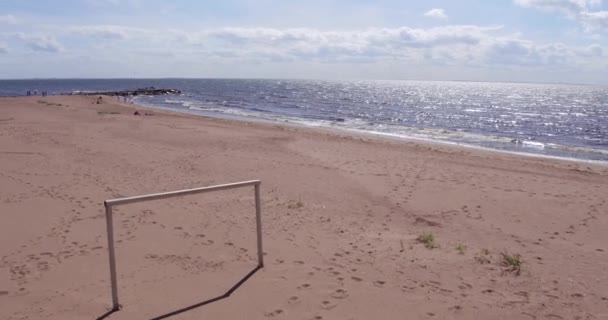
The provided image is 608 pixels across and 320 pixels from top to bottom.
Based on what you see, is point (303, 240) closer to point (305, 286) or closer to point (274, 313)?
point (305, 286)

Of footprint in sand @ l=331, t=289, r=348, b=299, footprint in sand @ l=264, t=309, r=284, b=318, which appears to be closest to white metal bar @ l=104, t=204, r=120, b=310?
footprint in sand @ l=264, t=309, r=284, b=318

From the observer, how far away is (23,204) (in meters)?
9.38

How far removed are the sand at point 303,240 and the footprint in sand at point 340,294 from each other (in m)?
0.02

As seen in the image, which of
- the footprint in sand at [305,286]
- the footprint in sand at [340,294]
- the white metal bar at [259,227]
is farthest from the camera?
the white metal bar at [259,227]

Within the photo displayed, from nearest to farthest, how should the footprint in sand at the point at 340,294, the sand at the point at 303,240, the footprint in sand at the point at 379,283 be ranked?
the sand at the point at 303,240
the footprint in sand at the point at 340,294
the footprint in sand at the point at 379,283

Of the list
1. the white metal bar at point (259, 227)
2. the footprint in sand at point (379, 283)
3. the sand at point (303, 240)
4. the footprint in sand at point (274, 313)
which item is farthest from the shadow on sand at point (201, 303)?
the footprint in sand at point (379, 283)

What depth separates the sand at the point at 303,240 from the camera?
18.0 feet

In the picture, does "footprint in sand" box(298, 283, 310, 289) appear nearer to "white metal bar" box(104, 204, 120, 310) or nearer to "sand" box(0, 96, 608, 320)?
"sand" box(0, 96, 608, 320)

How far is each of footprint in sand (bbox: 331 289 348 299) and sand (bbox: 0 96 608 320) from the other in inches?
0.9

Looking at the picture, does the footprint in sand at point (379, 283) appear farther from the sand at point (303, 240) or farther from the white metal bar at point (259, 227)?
the white metal bar at point (259, 227)

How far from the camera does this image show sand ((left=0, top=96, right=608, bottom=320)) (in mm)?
5488

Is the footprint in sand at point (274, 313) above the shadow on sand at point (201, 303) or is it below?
below

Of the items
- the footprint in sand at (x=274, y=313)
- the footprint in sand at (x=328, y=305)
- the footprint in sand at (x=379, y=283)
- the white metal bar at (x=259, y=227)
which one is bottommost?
the footprint in sand at (x=379, y=283)

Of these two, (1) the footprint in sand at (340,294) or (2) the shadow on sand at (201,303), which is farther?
(1) the footprint in sand at (340,294)
